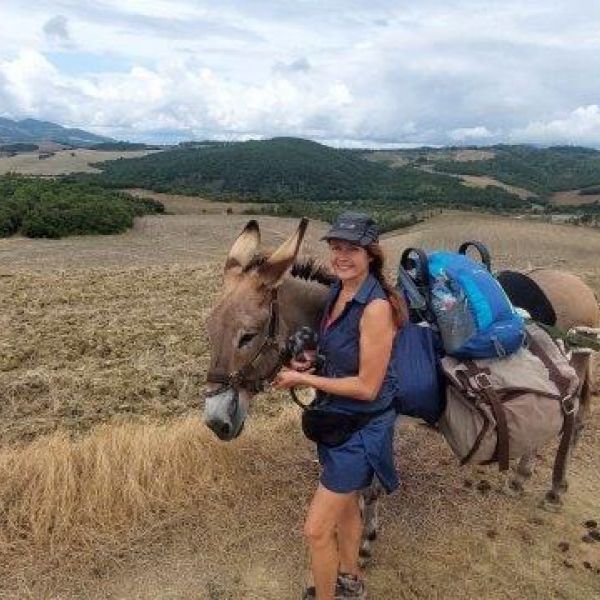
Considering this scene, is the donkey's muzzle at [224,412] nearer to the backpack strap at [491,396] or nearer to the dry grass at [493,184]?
the backpack strap at [491,396]

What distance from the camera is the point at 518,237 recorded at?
123ft

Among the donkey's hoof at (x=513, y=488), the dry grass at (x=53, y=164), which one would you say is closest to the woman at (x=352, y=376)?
the donkey's hoof at (x=513, y=488)

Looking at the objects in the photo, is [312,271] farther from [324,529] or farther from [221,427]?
[324,529]

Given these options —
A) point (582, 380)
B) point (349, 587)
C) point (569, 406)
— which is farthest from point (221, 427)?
point (582, 380)

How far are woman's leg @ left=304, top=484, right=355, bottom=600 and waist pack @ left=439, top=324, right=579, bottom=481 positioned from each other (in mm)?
897

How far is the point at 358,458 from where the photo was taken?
3.54 m

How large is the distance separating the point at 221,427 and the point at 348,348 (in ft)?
2.64

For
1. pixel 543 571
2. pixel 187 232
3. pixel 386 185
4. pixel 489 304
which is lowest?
pixel 386 185

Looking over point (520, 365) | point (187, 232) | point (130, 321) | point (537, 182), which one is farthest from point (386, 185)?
point (520, 365)

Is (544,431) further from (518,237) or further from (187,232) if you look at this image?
(187,232)

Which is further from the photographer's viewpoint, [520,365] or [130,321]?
[130,321]

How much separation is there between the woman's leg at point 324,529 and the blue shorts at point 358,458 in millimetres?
57

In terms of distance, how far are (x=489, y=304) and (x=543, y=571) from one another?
2.06m

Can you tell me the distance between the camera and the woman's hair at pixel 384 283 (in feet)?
11.2
